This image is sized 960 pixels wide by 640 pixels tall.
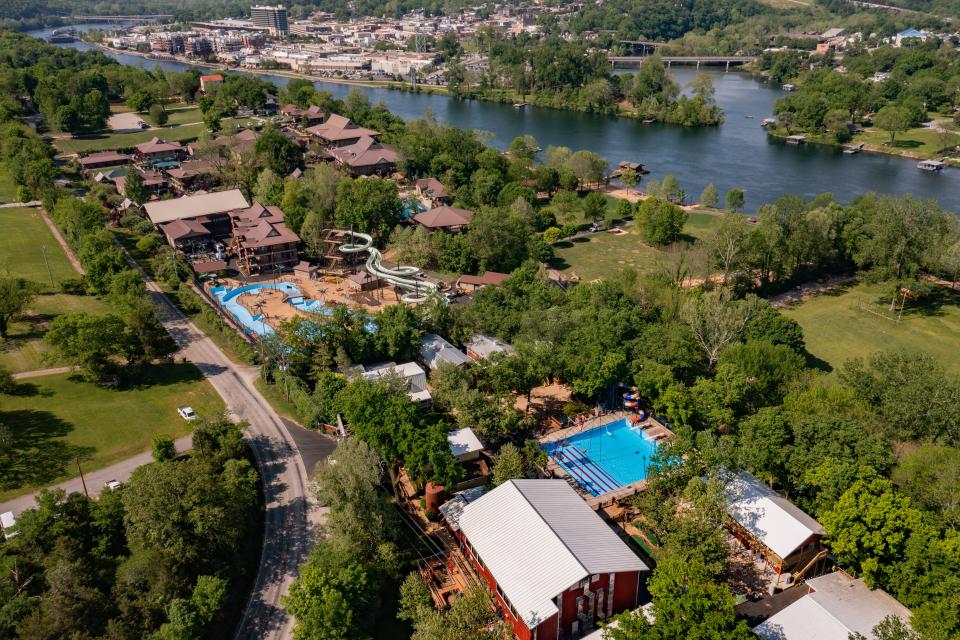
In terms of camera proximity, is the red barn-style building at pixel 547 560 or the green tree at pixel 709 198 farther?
the green tree at pixel 709 198

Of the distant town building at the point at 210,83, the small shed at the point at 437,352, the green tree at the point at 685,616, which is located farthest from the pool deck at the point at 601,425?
the distant town building at the point at 210,83

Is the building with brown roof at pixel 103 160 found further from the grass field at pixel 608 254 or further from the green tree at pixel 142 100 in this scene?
the grass field at pixel 608 254

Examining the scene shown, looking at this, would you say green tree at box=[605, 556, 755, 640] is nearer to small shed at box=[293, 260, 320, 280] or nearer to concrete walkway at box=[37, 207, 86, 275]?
small shed at box=[293, 260, 320, 280]

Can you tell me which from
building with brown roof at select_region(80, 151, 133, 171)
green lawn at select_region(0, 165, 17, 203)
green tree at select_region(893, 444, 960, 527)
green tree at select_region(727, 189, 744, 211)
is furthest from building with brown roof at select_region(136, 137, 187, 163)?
green tree at select_region(893, 444, 960, 527)

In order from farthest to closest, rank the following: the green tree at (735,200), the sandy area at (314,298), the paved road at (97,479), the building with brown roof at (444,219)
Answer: the green tree at (735,200), the building with brown roof at (444,219), the sandy area at (314,298), the paved road at (97,479)

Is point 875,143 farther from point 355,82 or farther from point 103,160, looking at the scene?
point 355,82

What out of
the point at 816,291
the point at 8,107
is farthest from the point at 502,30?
the point at 816,291

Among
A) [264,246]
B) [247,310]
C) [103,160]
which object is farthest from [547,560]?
[103,160]
